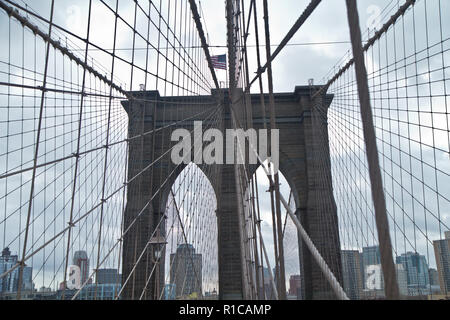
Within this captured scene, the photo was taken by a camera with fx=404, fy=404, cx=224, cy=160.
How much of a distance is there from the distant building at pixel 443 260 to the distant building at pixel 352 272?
194 inches

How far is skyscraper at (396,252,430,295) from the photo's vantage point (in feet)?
17.4

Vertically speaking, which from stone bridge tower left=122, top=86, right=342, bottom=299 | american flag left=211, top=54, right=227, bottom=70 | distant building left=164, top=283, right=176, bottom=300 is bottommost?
distant building left=164, top=283, right=176, bottom=300

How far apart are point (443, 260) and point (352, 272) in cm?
591

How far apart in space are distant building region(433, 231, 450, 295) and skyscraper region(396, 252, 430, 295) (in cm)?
40

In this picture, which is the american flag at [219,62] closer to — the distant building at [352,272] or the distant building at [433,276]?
the distant building at [352,272]

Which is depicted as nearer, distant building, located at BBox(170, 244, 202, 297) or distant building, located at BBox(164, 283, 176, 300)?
distant building, located at BBox(164, 283, 176, 300)

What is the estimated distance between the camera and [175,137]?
11.1 metres

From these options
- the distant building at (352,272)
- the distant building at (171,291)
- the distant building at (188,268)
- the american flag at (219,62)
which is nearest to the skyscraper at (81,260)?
the distant building at (171,291)

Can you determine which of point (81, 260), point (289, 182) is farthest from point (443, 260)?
point (289, 182)

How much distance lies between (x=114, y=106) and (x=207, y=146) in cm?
365

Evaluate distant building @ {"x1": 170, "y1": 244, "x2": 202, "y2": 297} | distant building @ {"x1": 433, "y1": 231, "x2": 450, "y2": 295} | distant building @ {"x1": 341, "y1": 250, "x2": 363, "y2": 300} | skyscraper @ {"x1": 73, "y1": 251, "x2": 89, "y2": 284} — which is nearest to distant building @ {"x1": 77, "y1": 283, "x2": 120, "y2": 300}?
skyscraper @ {"x1": 73, "y1": 251, "x2": 89, "y2": 284}

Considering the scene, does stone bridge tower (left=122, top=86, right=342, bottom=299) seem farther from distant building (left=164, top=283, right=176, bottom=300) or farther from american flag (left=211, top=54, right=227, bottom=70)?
distant building (left=164, top=283, right=176, bottom=300)
